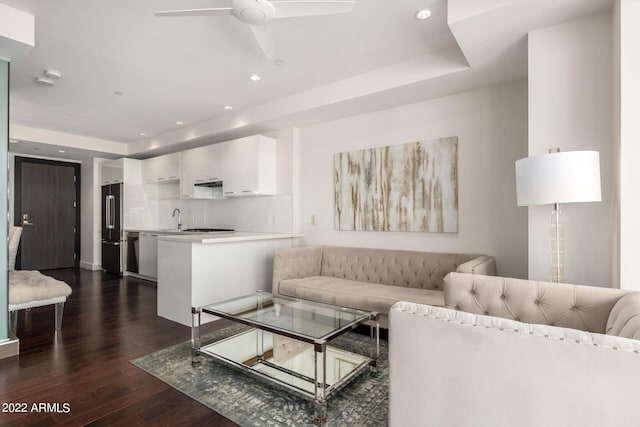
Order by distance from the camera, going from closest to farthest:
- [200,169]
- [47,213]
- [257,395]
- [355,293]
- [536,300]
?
Result: 1. [536,300]
2. [257,395]
3. [355,293]
4. [200,169]
5. [47,213]

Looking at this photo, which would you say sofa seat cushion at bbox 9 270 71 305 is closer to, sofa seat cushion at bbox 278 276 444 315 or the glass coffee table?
the glass coffee table

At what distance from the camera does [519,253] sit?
296cm

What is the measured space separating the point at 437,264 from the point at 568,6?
2184 millimetres

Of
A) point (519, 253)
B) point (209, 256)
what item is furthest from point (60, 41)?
point (519, 253)

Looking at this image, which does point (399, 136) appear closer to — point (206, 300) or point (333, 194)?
point (333, 194)

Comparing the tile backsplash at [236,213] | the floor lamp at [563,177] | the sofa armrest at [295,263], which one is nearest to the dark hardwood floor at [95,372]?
the sofa armrest at [295,263]

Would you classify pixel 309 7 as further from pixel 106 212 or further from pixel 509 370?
pixel 106 212

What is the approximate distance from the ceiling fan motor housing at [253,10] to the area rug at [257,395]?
2320 millimetres

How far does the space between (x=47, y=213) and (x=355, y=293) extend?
7.21m

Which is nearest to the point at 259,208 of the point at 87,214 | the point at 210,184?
the point at 210,184

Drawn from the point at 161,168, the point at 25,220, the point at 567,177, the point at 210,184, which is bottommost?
the point at 25,220

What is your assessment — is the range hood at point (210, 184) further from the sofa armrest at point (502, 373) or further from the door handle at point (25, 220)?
the sofa armrest at point (502, 373)

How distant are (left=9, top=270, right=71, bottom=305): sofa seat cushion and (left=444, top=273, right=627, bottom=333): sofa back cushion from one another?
3.41 m

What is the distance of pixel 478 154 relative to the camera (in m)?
3.18
